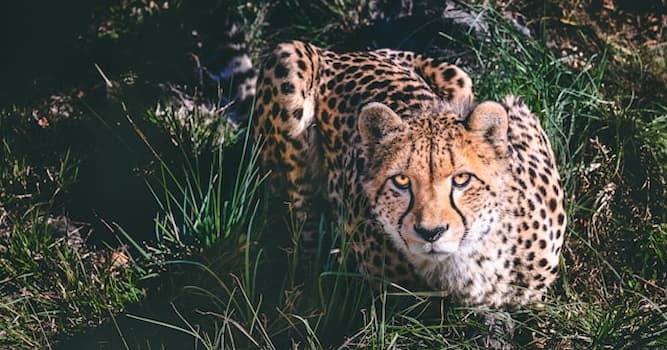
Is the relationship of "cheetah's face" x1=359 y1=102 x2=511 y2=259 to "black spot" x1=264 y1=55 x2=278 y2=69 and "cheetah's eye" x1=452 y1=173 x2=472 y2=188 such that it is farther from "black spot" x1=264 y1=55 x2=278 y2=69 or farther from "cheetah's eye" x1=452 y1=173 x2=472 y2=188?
"black spot" x1=264 y1=55 x2=278 y2=69

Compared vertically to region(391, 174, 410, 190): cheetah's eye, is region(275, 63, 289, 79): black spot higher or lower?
higher

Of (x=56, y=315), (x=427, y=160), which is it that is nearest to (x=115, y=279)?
(x=56, y=315)

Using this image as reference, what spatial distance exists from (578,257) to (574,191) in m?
0.32

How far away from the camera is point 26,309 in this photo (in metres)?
4.39

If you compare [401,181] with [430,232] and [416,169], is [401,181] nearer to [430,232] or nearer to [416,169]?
[416,169]

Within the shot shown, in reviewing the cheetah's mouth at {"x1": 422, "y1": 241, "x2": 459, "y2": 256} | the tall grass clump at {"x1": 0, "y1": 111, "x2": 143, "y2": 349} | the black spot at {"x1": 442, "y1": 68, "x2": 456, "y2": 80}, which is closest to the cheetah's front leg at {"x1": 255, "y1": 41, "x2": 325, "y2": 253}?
the black spot at {"x1": 442, "y1": 68, "x2": 456, "y2": 80}

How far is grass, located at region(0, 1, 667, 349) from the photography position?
410 centimetres

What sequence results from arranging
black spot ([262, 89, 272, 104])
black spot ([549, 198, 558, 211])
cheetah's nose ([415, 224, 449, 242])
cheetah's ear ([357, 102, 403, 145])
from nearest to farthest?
cheetah's nose ([415, 224, 449, 242]) < cheetah's ear ([357, 102, 403, 145]) < black spot ([549, 198, 558, 211]) < black spot ([262, 89, 272, 104])

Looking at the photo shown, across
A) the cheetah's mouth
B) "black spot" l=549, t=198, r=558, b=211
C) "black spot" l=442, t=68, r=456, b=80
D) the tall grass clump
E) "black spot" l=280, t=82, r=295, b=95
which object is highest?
"black spot" l=442, t=68, r=456, b=80

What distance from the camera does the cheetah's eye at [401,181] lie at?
12.3 feet

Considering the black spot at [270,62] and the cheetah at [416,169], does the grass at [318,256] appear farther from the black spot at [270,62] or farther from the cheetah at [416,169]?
the black spot at [270,62]

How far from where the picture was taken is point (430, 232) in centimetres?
360

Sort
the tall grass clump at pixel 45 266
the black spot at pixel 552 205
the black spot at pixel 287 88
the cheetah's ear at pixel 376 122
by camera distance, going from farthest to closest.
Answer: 1. the black spot at pixel 287 88
2. the tall grass clump at pixel 45 266
3. the black spot at pixel 552 205
4. the cheetah's ear at pixel 376 122

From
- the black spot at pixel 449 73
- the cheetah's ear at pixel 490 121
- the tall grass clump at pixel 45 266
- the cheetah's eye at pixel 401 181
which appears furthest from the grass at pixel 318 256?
the cheetah's ear at pixel 490 121
